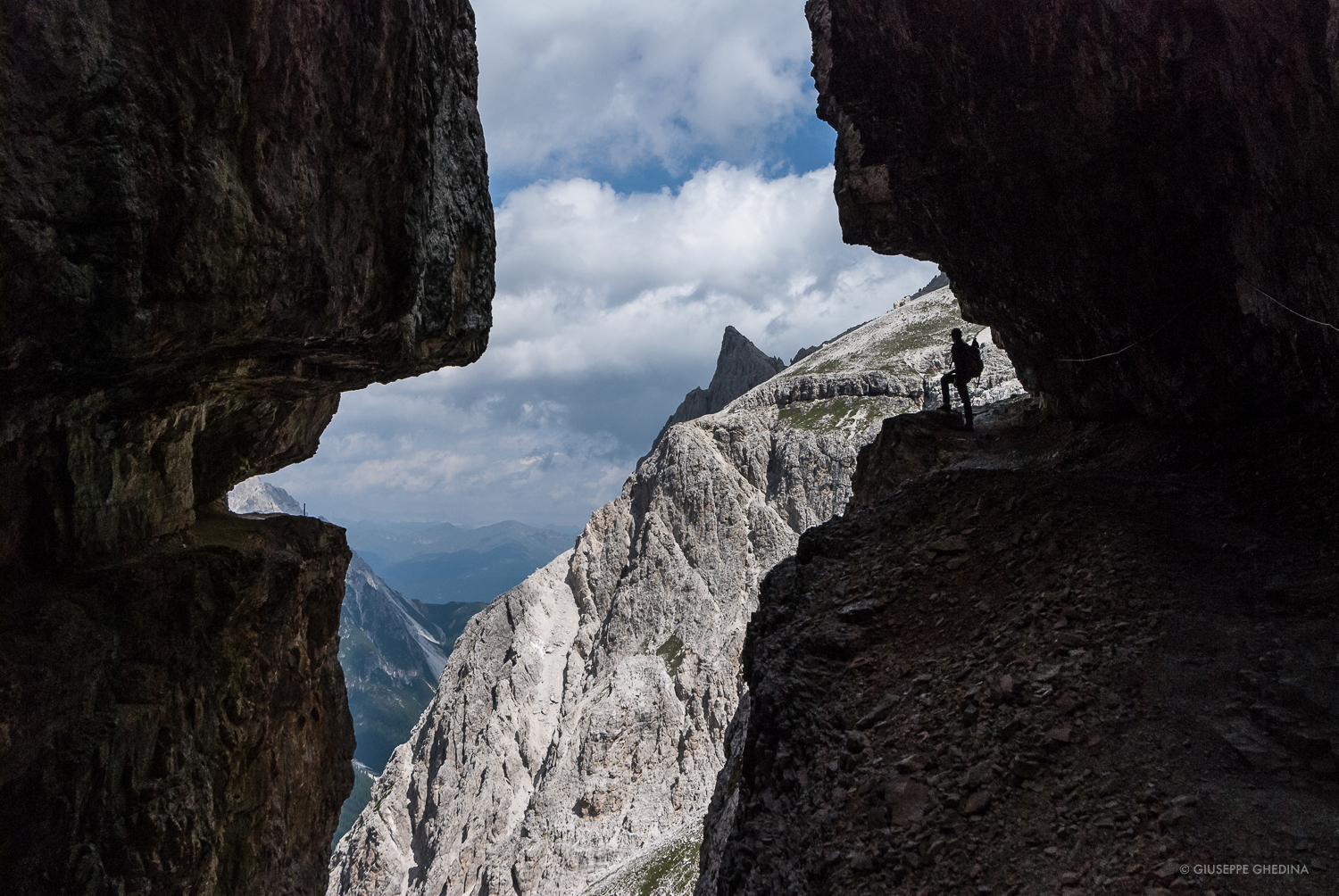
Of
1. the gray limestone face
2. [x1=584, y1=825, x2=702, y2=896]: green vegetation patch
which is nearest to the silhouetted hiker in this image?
[x1=584, y1=825, x2=702, y2=896]: green vegetation patch

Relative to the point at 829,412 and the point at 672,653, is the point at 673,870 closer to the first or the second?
the point at 672,653

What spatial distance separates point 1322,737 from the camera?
29.6 ft

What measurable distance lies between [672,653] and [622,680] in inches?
349

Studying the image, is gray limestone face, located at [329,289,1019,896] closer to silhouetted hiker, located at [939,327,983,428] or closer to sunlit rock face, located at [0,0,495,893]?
silhouetted hiker, located at [939,327,983,428]

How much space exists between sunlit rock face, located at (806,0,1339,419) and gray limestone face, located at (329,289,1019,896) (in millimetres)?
80930

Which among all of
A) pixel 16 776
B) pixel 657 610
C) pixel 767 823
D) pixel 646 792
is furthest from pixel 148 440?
pixel 657 610

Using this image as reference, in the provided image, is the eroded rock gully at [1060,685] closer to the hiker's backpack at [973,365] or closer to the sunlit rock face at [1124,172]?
the sunlit rock face at [1124,172]

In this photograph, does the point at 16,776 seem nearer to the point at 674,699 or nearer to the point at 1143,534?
the point at 1143,534

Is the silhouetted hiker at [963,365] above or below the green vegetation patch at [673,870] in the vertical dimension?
above

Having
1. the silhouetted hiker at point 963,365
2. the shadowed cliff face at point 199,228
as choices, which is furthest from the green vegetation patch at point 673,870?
the shadowed cliff face at point 199,228

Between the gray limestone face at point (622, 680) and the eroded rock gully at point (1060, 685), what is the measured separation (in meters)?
79.5

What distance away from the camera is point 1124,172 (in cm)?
1648

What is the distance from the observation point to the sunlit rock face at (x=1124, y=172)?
13.2 meters

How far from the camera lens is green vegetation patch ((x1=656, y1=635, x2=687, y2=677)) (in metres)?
111
